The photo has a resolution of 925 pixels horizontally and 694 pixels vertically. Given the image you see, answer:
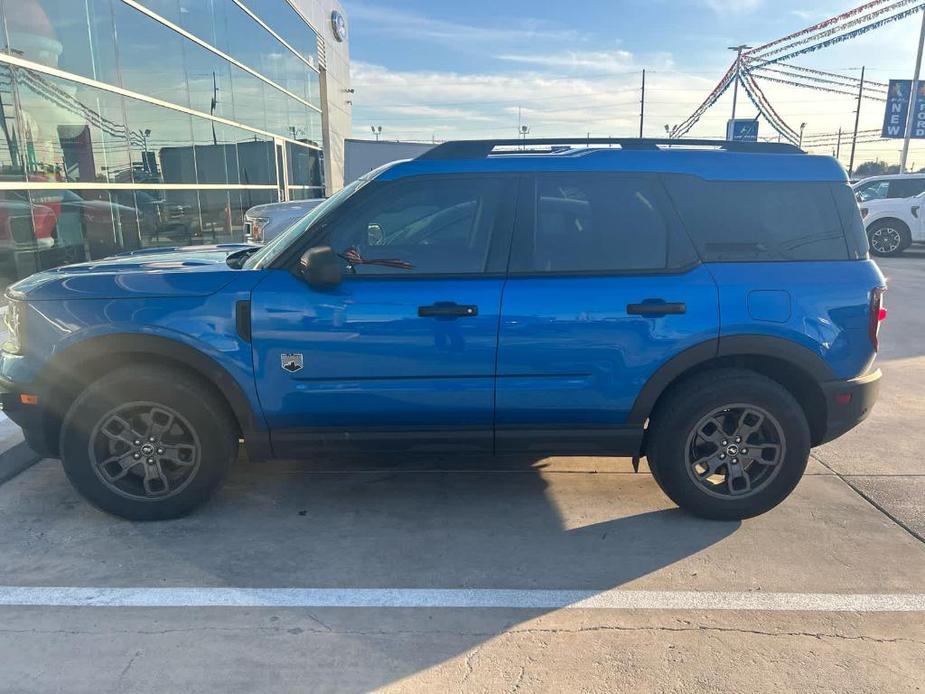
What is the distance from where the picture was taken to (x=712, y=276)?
132 inches

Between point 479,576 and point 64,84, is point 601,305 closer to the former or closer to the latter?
point 479,576

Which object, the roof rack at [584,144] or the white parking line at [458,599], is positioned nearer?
the white parking line at [458,599]

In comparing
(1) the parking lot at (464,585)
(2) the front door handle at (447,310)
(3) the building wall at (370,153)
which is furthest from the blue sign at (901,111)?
(2) the front door handle at (447,310)

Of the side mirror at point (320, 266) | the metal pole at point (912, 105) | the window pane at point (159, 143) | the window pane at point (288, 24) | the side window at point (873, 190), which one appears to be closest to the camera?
the side mirror at point (320, 266)

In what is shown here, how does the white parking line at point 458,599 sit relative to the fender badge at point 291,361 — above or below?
below

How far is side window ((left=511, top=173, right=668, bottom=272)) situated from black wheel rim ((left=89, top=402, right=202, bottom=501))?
1.98m

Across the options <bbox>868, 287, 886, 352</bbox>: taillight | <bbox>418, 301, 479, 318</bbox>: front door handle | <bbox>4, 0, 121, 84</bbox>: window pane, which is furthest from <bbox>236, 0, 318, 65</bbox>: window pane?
<bbox>868, 287, 886, 352</bbox>: taillight

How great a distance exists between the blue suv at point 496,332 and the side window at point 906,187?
1479 centimetres

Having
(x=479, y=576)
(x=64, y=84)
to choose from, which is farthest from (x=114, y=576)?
(x=64, y=84)

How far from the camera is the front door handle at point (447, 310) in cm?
328

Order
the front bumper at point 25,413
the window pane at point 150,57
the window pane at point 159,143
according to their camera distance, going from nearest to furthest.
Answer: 1. the front bumper at point 25,413
2. the window pane at point 150,57
3. the window pane at point 159,143

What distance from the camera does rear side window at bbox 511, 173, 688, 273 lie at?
3.39 m

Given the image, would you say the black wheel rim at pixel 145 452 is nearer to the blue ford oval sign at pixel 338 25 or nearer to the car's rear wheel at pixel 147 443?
the car's rear wheel at pixel 147 443

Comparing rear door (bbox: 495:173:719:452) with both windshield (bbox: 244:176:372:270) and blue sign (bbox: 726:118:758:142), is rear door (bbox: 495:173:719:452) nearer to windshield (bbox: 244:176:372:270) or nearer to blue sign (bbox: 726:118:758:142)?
windshield (bbox: 244:176:372:270)
